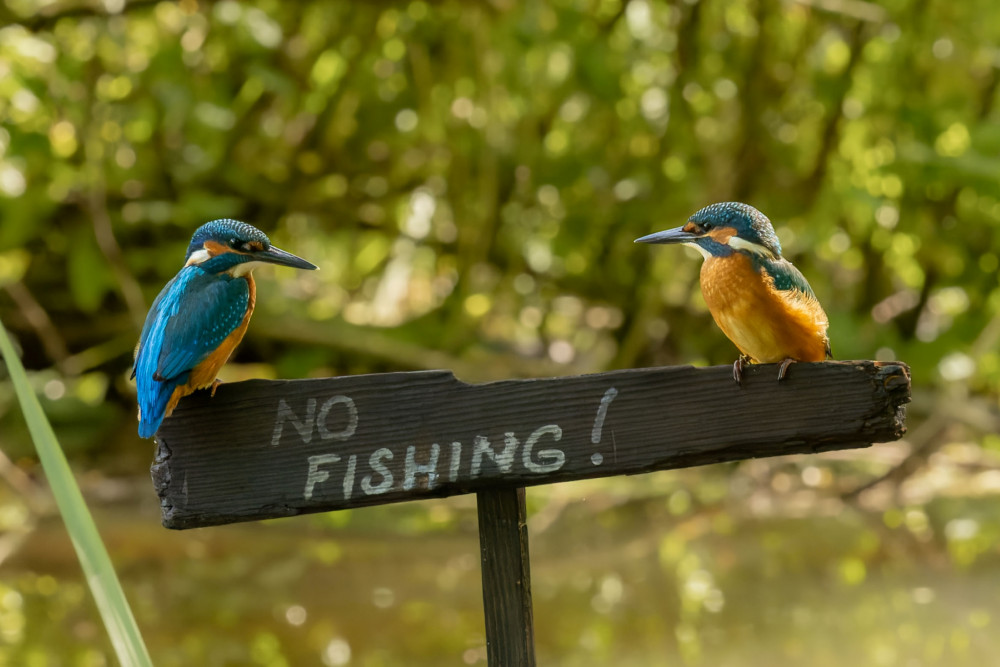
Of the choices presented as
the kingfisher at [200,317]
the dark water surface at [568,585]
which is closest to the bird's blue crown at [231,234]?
the kingfisher at [200,317]

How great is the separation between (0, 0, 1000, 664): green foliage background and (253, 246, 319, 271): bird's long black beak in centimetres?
222

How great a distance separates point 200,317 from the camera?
112 cm

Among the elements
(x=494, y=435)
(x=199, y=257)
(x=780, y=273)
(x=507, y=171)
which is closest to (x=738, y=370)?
(x=780, y=273)

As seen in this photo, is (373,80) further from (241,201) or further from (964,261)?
(964,261)

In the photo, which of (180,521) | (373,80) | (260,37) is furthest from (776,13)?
(180,521)

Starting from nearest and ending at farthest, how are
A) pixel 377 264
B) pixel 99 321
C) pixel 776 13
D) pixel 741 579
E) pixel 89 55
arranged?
1. pixel 741 579
2. pixel 89 55
3. pixel 776 13
4. pixel 99 321
5. pixel 377 264

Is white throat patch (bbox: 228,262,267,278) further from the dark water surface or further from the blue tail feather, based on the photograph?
the dark water surface

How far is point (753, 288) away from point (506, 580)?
448 millimetres

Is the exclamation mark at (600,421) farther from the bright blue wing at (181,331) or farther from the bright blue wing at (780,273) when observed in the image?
the bright blue wing at (181,331)

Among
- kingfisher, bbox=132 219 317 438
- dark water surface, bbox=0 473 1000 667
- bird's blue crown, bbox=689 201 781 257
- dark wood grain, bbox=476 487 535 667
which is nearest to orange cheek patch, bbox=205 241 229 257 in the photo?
kingfisher, bbox=132 219 317 438

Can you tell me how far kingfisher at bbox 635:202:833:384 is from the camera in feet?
3.71

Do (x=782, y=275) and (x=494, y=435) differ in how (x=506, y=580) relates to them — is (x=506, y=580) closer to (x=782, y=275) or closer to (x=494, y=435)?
(x=494, y=435)

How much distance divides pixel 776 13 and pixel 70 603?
3.11 meters

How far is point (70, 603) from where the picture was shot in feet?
8.06
